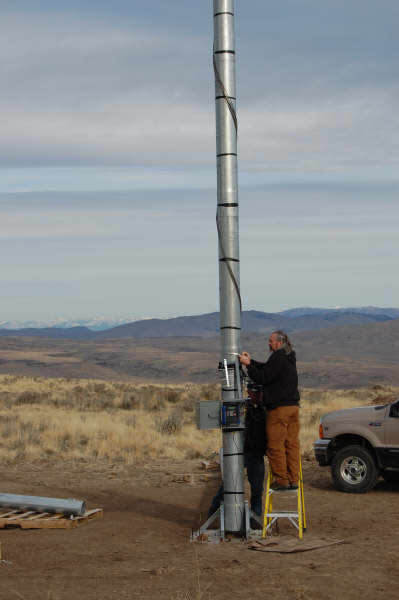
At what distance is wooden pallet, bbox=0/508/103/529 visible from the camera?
11320 millimetres

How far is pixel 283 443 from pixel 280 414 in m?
0.36

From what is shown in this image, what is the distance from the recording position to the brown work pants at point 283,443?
988 cm

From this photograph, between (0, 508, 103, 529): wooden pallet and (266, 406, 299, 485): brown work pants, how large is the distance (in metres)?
3.24

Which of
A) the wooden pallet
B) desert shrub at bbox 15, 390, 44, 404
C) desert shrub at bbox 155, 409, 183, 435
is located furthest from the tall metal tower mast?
desert shrub at bbox 15, 390, 44, 404

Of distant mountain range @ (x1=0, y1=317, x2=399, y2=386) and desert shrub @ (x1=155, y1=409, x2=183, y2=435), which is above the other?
distant mountain range @ (x1=0, y1=317, x2=399, y2=386)

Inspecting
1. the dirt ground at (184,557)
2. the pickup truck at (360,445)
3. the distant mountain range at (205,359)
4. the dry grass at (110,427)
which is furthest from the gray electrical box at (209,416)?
the distant mountain range at (205,359)

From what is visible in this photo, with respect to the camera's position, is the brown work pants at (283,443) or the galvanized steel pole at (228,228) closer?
the brown work pants at (283,443)

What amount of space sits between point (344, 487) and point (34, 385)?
34.2 metres

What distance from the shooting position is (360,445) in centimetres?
1351

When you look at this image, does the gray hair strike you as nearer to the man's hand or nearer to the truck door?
the man's hand

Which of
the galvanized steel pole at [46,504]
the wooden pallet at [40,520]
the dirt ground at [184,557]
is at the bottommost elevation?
the dirt ground at [184,557]

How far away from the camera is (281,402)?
991 centimetres

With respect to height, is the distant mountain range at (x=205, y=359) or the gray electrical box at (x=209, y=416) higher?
the distant mountain range at (x=205, y=359)

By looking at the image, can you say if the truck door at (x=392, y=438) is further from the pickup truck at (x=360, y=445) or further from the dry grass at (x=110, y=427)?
the dry grass at (x=110, y=427)
